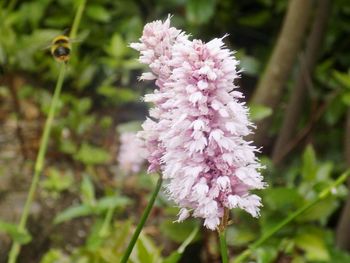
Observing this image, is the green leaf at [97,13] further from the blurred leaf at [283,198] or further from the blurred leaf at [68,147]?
the blurred leaf at [283,198]

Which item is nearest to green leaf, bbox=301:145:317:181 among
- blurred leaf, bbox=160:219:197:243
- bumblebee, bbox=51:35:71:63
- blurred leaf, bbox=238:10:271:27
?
A: blurred leaf, bbox=160:219:197:243

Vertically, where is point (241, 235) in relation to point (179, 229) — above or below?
below

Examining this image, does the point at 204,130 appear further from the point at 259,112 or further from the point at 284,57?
the point at 284,57

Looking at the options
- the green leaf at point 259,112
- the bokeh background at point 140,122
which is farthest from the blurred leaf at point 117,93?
the green leaf at point 259,112

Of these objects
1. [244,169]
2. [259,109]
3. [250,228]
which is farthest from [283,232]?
[244,169]

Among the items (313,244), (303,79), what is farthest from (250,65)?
(313,244)

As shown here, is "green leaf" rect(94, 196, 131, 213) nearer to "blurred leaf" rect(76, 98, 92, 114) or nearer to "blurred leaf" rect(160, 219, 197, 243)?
"blurred leaf" rect(160, 219, 197, 243)

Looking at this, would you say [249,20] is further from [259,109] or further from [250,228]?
[250,228]
